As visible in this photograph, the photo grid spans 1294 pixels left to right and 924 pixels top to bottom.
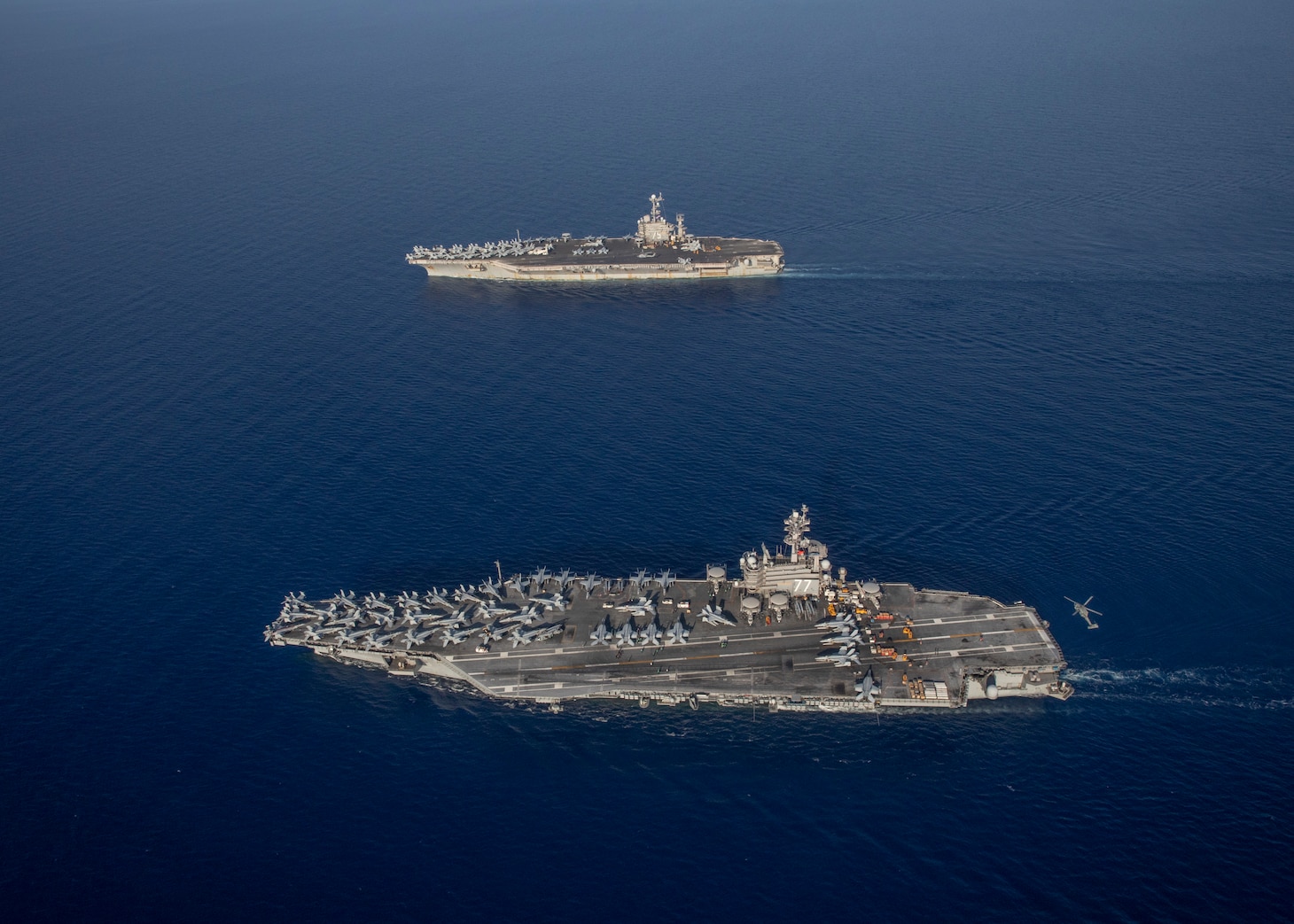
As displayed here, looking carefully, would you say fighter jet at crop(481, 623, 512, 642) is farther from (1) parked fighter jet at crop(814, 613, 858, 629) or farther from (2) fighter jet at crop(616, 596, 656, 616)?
(1) parked fighter jet at crop(814, 613, 858, 629)

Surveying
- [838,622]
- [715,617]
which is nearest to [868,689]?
[838,622]

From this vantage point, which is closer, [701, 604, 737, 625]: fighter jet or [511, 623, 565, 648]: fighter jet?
[511, 623, 565, 648]: fighter jet

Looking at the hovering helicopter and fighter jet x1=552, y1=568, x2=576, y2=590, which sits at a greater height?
fighter jet x1=552, y1=568, x2=576, y2=590

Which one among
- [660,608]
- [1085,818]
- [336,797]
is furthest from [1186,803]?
[336,797]

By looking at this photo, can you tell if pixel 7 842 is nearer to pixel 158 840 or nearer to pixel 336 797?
pixel 158 840

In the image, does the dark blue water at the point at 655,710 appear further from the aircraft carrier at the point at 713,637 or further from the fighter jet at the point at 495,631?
the fighter jet at the point at 495,631

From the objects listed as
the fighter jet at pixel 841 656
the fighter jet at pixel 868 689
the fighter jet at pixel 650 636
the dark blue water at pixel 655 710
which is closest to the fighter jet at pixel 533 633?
the dark blue water at pixel 655 710

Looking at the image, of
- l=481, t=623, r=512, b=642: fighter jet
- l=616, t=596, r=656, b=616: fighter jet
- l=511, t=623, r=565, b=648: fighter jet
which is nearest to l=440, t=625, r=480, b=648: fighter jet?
l=481, t=623, r=512, b=642: fighter jet
